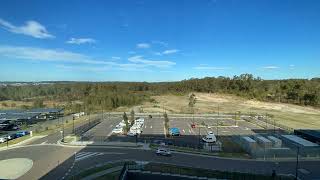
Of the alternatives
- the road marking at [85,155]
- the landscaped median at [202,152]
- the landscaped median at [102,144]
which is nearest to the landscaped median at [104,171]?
the road marking at [85,155]

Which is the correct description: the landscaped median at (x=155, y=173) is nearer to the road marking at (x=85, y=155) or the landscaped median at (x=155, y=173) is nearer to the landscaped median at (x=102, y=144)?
the road marking at (x=85, y=155)

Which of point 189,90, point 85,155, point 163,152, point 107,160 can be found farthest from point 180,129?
point 189,90

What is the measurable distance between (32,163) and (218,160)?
1505cm

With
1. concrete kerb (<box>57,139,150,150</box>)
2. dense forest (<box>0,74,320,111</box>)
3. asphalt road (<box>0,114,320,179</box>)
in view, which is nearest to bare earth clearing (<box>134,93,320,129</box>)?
dense forest (<box>0,74,320,111</box>)

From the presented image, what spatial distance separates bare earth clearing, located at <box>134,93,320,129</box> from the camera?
67.2m

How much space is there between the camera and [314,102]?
8156 cm

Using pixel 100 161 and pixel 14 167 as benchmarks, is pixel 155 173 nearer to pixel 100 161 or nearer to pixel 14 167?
pixel 100 161

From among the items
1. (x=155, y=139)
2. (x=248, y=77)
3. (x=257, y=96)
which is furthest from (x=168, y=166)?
(x=248, y=77)

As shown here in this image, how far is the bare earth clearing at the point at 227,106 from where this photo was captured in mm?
67206

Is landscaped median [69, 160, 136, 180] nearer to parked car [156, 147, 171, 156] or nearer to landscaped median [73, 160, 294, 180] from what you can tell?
landscaped median [73, 160, 294, 180]

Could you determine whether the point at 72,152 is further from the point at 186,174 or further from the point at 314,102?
the point at 314,102

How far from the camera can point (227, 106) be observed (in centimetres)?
7900

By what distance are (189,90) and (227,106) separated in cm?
3240

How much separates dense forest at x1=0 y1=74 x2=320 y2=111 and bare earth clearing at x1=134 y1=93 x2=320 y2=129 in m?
5.95
